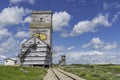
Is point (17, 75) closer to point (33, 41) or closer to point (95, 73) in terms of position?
point (95, 73)

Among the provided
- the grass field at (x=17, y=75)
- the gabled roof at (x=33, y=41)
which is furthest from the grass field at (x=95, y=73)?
the gabled roof at (x=33, y=41)

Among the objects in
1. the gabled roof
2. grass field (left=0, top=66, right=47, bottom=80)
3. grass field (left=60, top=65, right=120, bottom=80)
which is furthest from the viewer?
the gabled roof

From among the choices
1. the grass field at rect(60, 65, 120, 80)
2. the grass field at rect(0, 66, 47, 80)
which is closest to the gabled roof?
the grass field at rect(60, 65, 120, 80)

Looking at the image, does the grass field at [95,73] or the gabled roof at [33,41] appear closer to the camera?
the grass field at [95,73]

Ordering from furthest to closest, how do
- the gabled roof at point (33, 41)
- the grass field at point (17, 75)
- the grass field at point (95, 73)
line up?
the gabled roof at point (33, 41) < the grass field at point (95, 73) < the grass field at point (17, 75)

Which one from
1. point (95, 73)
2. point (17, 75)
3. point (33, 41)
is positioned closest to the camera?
point (17, 75)

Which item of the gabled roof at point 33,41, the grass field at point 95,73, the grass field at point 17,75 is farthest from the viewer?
the gabled roof at point 33,41

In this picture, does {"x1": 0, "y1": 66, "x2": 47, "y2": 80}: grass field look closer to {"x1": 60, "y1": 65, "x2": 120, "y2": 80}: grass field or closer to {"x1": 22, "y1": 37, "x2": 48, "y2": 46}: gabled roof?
{"x1": 60, "y1": 65, "x2": 120, "y2": 80}: grass field

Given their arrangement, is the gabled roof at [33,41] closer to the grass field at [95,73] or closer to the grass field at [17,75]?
the grass field at [95,73]

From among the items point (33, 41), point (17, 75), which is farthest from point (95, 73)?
point (33, 41)

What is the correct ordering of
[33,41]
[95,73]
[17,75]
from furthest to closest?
[33,41] → [95,73] → [17,75]

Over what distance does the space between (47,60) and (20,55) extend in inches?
413

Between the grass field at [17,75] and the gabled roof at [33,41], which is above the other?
the gabled roof at [33,41]

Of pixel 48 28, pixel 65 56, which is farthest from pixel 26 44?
pixel 65 56
